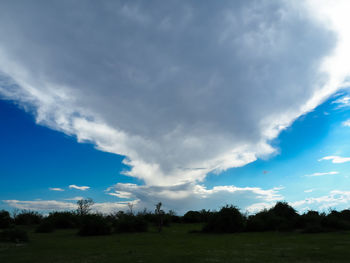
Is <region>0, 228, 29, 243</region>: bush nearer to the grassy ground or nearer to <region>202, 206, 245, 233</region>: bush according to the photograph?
the grassy ground

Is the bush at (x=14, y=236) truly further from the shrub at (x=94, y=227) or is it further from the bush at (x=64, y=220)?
the bush at (x=64, y=220)

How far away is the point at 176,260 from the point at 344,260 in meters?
11.2

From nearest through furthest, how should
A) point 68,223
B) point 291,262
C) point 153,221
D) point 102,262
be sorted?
point 291,262, point 102,262, point 68,223, point 153,221

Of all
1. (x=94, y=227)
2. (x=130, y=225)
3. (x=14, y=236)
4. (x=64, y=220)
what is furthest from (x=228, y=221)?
(x=64, y=220)

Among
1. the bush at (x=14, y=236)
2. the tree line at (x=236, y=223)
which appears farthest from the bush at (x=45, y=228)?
the bush at (x=14, y=236)

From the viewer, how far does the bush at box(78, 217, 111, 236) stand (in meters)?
53.9

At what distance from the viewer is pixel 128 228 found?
60.6 m

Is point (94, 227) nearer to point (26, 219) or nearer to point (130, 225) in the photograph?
point (130, 225)

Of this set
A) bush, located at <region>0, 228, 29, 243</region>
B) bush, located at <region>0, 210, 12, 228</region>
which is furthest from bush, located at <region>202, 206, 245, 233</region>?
bush, located at <region>0, 210, 12, 228</region>

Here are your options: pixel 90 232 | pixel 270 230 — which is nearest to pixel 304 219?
pixel 270 230

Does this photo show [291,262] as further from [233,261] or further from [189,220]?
[189,220]

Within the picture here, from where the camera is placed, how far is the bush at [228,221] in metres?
54.1

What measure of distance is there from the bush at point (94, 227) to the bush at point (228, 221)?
74.7 ft

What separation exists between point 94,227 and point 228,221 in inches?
1104
